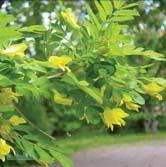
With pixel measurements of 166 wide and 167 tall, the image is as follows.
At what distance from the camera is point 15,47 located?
1.36 m

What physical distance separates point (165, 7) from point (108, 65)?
24.5 feet

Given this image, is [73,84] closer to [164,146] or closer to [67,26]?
[67,26]

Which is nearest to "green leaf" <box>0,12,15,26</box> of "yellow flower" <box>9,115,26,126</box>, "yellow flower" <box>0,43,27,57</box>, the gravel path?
"yellow flower" <box>0,43,27,57</box>

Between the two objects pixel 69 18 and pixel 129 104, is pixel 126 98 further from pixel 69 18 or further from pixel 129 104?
Answer: pixel 69 18

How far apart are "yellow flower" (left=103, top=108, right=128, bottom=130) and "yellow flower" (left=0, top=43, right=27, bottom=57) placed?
1.01 feet

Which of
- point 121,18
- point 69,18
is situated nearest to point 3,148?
point 69,18

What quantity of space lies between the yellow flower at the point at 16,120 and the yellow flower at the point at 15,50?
206 millimetres

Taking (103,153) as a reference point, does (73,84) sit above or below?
above

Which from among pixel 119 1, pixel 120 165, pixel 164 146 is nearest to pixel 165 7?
pixel 120 165

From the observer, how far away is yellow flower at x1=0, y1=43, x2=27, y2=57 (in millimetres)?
1333

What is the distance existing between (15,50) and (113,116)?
36cm

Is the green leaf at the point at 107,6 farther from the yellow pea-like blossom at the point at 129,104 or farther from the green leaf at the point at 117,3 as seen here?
the yellow pea-like blossom at the point at 129,104

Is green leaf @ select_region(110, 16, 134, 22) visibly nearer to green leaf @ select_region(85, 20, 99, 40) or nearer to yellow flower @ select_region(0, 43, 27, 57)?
green leaf @ select_region(85, 20, 99, 40)

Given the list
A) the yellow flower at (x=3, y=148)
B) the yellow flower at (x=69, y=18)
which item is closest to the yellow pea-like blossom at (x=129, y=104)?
the yellow flower at (x=69, y=18)
